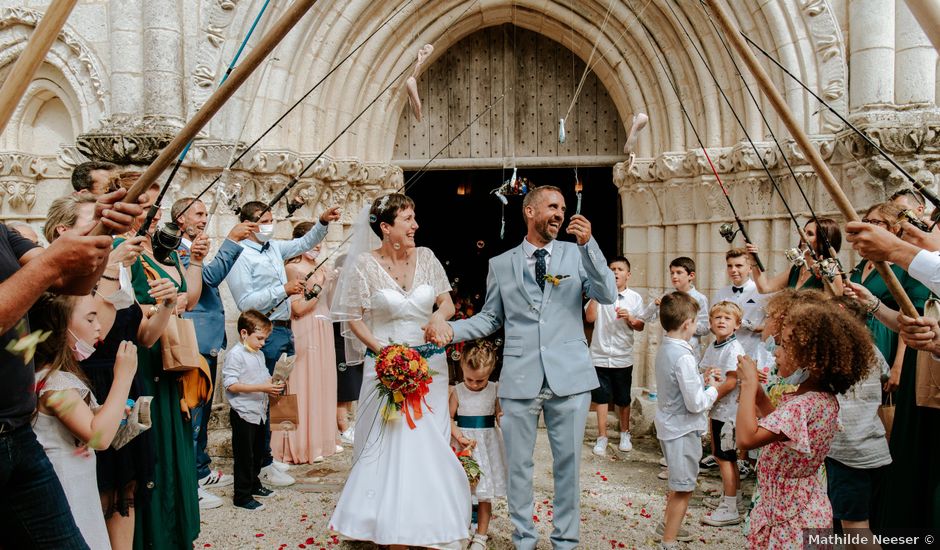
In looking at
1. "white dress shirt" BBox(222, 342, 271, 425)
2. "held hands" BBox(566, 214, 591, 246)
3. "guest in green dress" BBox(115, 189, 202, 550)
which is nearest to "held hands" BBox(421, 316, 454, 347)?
"held hands" BBox(566, 214, 591, 246)

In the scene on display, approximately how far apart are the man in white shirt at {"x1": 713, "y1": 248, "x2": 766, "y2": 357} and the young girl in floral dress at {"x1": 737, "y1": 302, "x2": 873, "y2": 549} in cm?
230

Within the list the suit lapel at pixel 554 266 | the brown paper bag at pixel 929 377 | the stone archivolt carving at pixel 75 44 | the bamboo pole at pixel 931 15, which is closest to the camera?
the bamboo pole at pixel 931 15

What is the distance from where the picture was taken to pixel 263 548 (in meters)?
3.90

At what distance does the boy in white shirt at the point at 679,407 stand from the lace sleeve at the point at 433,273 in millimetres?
1352

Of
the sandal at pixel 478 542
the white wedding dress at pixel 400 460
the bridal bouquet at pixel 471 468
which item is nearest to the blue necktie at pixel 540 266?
the white wedding dress at pixel 400 460

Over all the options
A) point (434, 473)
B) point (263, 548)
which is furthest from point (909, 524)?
point (263, 548)

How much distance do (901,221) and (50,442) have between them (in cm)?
358

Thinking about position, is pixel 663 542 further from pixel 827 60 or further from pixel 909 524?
pixel 827 60

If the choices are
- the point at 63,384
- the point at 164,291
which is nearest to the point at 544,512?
the point at 164,291

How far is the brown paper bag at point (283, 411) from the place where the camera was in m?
4.61

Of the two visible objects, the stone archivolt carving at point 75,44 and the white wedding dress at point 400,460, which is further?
the stone archivolt carving at point 75,44

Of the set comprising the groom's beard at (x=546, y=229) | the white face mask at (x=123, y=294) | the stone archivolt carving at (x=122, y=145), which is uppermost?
the stone archivolt carving at (x=122, y=145)

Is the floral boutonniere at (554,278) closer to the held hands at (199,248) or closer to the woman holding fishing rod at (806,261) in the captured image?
the woman holding fishing rod at (806,261)

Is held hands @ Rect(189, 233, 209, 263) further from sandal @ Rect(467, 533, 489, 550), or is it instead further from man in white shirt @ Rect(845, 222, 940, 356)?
man in white shirt @ Rect(845, 222, 940, 356)
